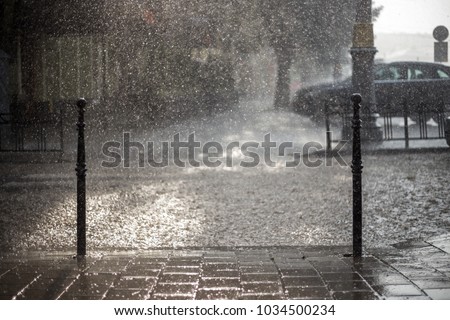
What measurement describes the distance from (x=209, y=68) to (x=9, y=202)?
2345cm

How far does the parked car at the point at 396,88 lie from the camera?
19.1 metres

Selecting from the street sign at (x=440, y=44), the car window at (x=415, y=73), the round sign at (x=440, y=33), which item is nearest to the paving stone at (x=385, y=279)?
the street sign at (x=440, y=44)

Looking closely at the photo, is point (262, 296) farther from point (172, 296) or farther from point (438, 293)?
point (438, 293)

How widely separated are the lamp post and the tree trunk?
52.9 feet

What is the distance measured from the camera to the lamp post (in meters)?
13.4

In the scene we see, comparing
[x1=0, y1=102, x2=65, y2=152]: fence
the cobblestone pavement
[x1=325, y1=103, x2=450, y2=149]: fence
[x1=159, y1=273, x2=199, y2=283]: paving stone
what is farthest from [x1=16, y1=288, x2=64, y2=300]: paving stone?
[x1=325, y1=103, x2=450, y2=149]: fence

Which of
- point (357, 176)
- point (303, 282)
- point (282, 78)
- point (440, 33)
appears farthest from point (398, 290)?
point (282, 78)

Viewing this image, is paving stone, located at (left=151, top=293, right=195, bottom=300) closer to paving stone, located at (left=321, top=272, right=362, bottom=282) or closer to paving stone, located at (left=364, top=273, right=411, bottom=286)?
paving stone, located at (left=321, top=272, right=362, bottom=282)

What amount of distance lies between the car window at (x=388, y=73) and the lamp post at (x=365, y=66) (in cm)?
597

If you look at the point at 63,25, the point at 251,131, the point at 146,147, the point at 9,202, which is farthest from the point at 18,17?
the point at 9,202

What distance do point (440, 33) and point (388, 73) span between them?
227 inches

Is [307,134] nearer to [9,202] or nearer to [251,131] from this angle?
[251,131]
